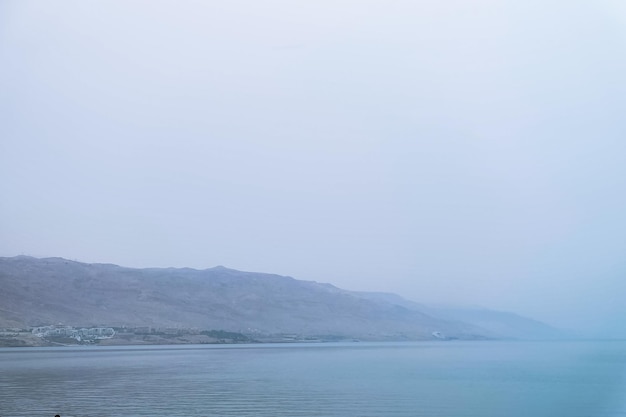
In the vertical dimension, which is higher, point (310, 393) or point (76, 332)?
point (76, 332)

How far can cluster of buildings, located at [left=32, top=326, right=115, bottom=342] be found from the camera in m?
173

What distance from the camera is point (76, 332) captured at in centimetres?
18125

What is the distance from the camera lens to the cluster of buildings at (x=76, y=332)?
173 metres

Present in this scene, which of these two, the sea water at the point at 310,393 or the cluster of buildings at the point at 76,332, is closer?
the sea water at the point at 310,393

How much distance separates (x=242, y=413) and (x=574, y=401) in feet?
64.3

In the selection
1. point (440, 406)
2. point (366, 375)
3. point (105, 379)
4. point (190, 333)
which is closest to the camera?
point (440, 406)

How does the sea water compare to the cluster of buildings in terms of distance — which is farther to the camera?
the cluster of buildings

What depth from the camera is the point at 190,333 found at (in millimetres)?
199750

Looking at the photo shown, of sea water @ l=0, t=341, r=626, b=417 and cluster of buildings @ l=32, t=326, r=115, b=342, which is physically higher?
cluster of buildings @ l=32, t=326, r=115, b=342

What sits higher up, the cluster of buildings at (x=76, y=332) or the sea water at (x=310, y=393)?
the cluster of buildings at (x=76, y=332)

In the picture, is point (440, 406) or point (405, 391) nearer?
point (440, 406)

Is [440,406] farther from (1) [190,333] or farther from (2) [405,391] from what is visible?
(1) [190,333]

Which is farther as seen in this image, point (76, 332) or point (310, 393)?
point (76, 332)

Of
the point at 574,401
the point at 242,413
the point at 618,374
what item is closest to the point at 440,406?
the point at 574,401
